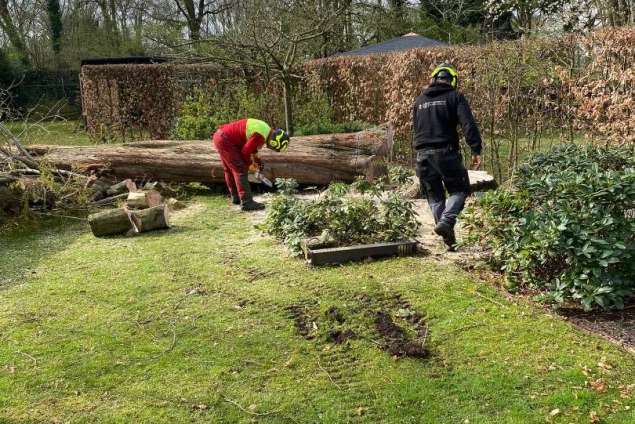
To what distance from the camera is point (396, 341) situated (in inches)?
154

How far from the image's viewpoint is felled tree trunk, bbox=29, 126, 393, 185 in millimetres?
9484

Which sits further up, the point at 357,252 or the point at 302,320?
the point at 357,252

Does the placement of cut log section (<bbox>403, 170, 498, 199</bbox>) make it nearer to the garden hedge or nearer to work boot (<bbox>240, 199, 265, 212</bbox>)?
the garden hedge

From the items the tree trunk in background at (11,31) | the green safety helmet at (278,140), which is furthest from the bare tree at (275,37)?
the tree trunk in background at (11,31)

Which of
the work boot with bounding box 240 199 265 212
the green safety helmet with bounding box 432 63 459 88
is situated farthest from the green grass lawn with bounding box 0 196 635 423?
the work boot with bounding box 240 199 265 212

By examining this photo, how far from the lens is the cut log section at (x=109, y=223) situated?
23.7ft

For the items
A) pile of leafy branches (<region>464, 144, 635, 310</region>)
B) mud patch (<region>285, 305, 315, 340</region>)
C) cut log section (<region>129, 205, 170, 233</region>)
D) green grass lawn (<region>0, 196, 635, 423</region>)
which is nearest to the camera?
green grass lawn (<region>0, 196, 635, 423</region>)

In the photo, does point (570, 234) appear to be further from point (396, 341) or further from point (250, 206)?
point (250, 206)

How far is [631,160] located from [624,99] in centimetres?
229

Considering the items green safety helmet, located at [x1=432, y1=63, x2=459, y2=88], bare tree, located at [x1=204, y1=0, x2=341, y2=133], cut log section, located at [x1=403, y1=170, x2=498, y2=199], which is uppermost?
bare tree, located at [x1=204, y1=0, x2=341, y2=133]

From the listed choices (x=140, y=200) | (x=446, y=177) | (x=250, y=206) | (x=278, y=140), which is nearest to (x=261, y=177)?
(x=250, y=206)

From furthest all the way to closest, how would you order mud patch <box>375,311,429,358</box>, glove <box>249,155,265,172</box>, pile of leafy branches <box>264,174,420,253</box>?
glove <box>249,155,265,172</box> < pile of leafy branches <box>264,174,420,253</box> < mud patch <box>375,311,429,358</box>

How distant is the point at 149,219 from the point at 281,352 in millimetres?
4094

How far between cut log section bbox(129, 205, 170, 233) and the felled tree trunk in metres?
2.18
